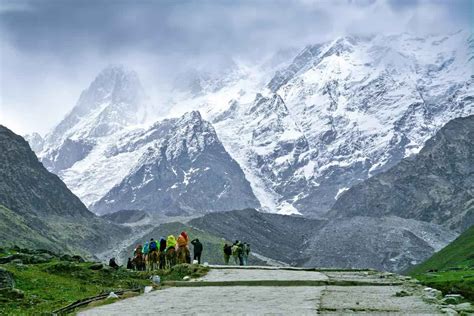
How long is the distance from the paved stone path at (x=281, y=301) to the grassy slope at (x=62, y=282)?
13.5 ft

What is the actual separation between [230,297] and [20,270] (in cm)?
1766

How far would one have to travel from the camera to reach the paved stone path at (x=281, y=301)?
2527 centimetres

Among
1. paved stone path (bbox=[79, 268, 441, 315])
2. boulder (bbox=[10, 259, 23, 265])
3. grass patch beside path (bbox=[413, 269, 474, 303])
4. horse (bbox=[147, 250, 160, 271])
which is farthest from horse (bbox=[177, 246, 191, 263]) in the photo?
paved stone path (bbox=[79, 268, 441, 315])

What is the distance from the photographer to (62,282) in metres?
41.6

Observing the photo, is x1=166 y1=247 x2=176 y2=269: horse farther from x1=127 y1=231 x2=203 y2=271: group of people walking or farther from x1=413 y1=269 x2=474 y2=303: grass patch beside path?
x1=413 y1=269 x2=474 y2=303: grass patch beside path

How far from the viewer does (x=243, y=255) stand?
229ft

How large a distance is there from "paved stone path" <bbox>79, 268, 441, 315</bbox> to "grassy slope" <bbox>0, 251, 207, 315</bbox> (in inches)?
161

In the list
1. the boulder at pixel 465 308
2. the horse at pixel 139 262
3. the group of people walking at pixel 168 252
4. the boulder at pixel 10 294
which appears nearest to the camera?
the boulder at pixel 465 308

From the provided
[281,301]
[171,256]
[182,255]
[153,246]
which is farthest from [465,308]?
[153,246]

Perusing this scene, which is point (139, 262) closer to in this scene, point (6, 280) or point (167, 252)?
point (167, 252)

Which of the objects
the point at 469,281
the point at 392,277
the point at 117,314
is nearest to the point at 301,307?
the point at 117,314

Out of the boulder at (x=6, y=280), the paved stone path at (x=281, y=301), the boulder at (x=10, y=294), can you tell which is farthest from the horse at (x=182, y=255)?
the boulder at (x=10, y=294)

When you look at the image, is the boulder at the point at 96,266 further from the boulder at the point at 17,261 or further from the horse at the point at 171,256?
the horse at the point at 171,256

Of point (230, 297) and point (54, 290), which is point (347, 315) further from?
point (54, 290)
